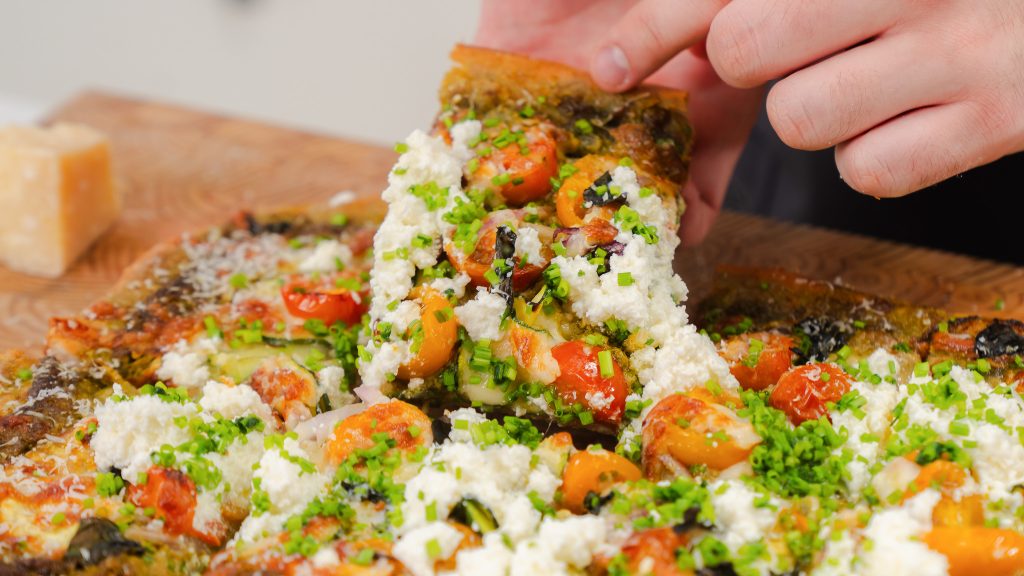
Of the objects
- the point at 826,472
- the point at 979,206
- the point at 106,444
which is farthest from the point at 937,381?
the point at 979,206

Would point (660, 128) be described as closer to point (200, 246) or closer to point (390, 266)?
point (390, 266)

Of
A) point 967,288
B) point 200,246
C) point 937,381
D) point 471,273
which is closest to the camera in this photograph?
point 937,381

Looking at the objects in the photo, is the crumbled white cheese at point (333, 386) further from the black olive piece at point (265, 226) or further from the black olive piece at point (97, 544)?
the black olive piece at point (265, 226)

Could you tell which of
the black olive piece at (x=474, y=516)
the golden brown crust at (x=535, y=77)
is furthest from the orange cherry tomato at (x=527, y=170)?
the black olive piece at (x=474, y=516)

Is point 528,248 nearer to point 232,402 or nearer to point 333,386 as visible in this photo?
point 333,386

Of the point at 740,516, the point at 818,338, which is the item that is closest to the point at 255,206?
the point at 818,338

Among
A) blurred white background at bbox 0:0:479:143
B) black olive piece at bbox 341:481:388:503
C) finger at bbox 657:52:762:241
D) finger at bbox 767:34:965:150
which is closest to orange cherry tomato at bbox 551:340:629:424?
black olive piece at bbox 341:481:388:503

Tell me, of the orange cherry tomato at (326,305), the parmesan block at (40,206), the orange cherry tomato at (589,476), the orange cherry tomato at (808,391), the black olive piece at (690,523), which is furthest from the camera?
the parmesan block at (40,206)
